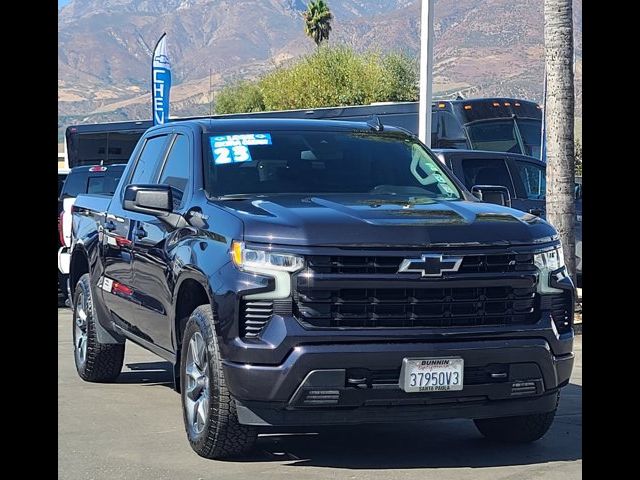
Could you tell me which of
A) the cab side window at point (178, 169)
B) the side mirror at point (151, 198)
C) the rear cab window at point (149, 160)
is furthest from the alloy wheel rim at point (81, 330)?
the side mirror at point (151, 198)

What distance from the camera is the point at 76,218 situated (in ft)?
33.5

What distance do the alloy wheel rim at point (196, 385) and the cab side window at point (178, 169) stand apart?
42.2 inches

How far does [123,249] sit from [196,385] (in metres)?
1.97

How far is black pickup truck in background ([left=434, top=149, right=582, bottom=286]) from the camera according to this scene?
14438mm

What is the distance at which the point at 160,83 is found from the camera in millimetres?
28984

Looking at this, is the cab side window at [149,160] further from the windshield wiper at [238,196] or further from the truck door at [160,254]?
the windshield wiper at [238,196]

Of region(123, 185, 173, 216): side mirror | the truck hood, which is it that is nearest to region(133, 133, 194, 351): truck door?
region(123, 185, 173, 216): side mirror

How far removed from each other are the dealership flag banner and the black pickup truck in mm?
20905

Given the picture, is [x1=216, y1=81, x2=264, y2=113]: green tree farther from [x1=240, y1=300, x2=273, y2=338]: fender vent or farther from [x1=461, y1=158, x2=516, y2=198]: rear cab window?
[x1=240, y1=300, x2=273, y2=338]: fender vent

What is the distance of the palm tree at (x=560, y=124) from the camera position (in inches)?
557

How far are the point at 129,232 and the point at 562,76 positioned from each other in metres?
7.51

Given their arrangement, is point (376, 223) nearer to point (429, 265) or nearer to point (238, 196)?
point (429, 265)
